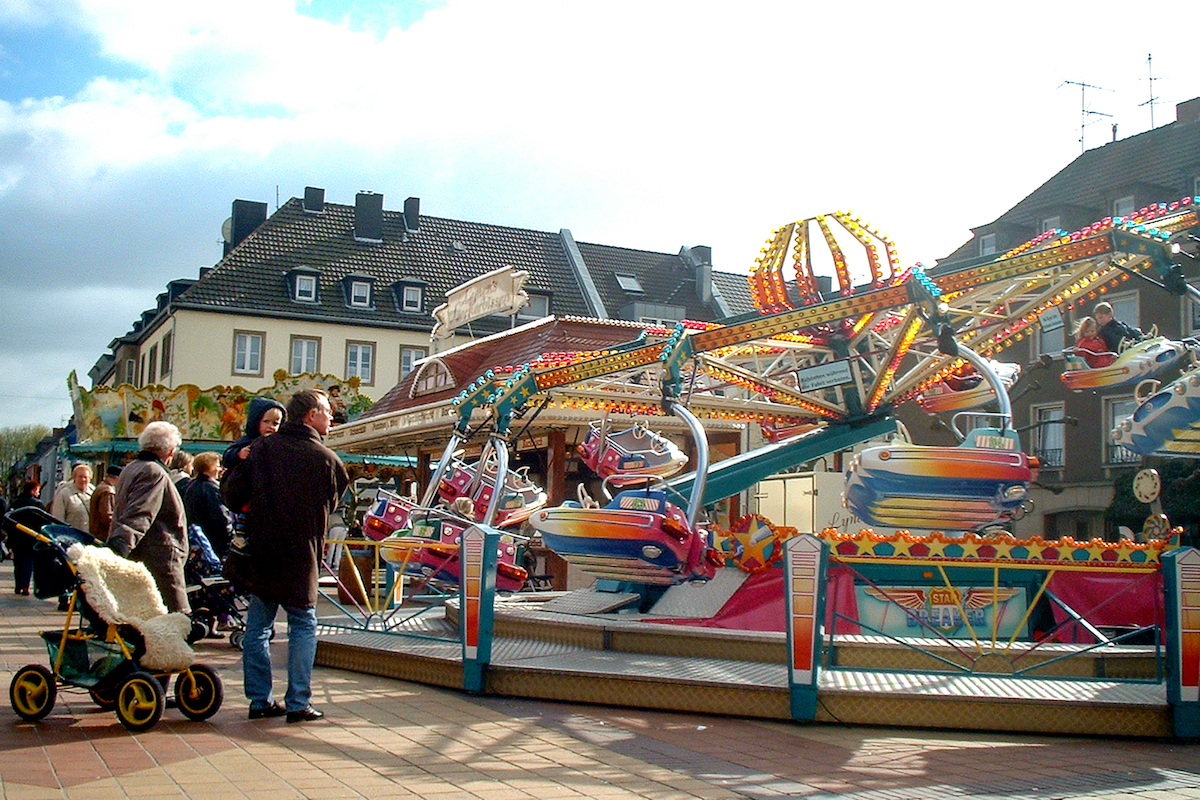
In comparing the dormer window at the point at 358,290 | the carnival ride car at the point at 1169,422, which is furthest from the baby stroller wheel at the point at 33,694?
the dormer window at the point at 358,290

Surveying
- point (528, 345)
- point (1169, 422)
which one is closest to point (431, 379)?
point (528, 345)

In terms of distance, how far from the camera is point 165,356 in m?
42.7

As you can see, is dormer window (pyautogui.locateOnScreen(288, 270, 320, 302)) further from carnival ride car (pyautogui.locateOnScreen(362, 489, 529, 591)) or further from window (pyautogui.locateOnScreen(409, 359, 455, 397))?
carnival ride car (pyautogui.locateOnScreen(362, 489, 529, 591))

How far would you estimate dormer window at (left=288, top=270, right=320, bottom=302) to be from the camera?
42.6m

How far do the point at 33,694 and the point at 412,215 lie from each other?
138 feet

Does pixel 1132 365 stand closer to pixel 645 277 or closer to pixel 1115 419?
pixel 1115 419

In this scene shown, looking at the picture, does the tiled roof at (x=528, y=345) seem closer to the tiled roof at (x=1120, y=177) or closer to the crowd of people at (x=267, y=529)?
the crowd of people at (x=267, y=529)

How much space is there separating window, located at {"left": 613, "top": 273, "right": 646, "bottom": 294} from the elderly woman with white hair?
40.8m

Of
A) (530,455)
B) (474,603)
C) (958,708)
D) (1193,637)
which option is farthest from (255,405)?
(530,455)

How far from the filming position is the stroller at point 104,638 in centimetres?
639

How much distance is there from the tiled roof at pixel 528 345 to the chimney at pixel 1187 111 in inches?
862

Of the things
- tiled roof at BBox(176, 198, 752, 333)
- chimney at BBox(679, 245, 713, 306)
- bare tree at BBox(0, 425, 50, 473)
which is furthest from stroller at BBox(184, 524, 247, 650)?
bare tree at BBox(0, 425, 50, 473)

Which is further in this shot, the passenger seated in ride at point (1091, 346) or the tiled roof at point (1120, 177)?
the tiled roof at point (1120, 177)

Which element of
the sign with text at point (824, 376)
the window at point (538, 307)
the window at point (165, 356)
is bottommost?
the sign with text at point (824, 376)
